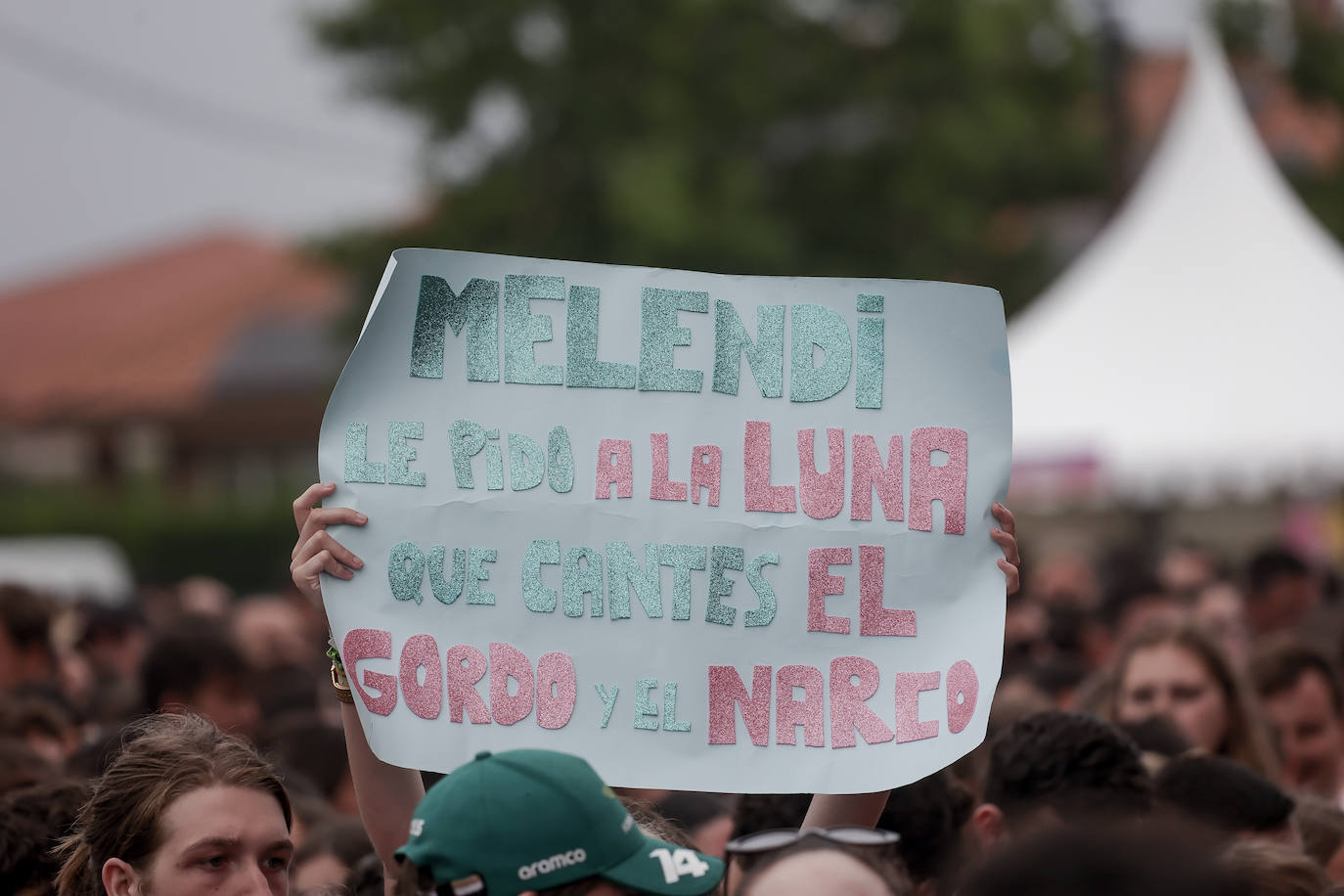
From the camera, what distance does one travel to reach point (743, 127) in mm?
27312

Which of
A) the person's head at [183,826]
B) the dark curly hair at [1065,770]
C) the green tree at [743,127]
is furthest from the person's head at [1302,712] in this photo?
the green tree at [743,127]

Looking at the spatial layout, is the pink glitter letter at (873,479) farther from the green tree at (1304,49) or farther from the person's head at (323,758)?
the green tree at (1304,49)

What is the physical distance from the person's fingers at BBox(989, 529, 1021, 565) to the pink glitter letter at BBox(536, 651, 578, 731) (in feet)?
2.44

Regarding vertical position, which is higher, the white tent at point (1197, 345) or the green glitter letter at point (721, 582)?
the green glitter letter at point (721, 582)

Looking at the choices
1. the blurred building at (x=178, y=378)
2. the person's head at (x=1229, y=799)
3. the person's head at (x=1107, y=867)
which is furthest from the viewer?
the blurred building at (x=178, y=378)

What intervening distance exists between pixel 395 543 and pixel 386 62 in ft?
84.5

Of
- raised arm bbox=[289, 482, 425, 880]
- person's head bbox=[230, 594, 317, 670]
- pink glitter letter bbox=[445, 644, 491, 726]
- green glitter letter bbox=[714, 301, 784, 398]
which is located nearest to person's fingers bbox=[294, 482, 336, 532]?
raised arm bbox=[289, 482, 425, 880]

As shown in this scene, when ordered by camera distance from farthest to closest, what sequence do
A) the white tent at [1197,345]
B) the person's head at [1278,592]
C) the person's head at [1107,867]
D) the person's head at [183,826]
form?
the white tent at [1197,345] < the person's head at [1278,592] < the person's head at [183,826] < the person's head at [1107,867]

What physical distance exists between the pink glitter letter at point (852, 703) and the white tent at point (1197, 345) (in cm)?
1066

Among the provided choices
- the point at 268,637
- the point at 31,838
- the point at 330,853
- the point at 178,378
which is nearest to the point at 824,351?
the point at 330,853

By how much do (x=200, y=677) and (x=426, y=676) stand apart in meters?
2.63

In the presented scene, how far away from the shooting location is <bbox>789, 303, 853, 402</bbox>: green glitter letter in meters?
3.02

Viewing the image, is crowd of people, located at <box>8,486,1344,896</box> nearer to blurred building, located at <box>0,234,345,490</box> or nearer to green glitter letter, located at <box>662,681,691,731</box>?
green glitter letter, located at <box>662,681,691,731</box>

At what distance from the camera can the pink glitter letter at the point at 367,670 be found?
2.80 metres
